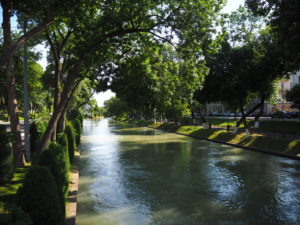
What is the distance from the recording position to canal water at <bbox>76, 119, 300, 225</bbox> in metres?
6.74

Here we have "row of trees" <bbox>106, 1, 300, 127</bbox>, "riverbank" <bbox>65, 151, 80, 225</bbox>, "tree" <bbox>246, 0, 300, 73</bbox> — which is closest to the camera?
"riverbank" <bbox>65, 151, 80, 225</bbox>

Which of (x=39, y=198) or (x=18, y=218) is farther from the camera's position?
(x=39, y=198)

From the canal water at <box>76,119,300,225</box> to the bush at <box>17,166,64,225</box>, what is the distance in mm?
2366

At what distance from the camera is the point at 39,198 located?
4258 millimetres

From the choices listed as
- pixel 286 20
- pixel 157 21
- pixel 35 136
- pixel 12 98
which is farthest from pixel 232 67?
pixel 12 98

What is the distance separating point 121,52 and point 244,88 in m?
12.4

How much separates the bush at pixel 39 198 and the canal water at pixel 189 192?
7.76ft

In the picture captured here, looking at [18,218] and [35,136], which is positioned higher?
[35,136]

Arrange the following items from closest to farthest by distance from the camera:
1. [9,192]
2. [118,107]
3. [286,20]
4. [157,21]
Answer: [9,192], [157,21], [286,20], [118,107]

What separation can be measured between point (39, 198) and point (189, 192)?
5.51 meters

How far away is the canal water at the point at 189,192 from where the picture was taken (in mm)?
6738


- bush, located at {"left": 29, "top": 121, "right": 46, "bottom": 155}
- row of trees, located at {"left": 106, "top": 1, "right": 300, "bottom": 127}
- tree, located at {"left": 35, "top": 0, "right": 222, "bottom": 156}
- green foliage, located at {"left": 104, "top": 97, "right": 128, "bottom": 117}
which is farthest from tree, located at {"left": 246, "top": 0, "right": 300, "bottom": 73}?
green foliage, located at {"left": 104, "top": 97, "right": 128, "bottom": 117}

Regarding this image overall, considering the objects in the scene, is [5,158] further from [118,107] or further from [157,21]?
[118,107]

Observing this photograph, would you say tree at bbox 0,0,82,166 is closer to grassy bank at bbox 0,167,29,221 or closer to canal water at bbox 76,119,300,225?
grassy bank at bbox 0,167,29,221
